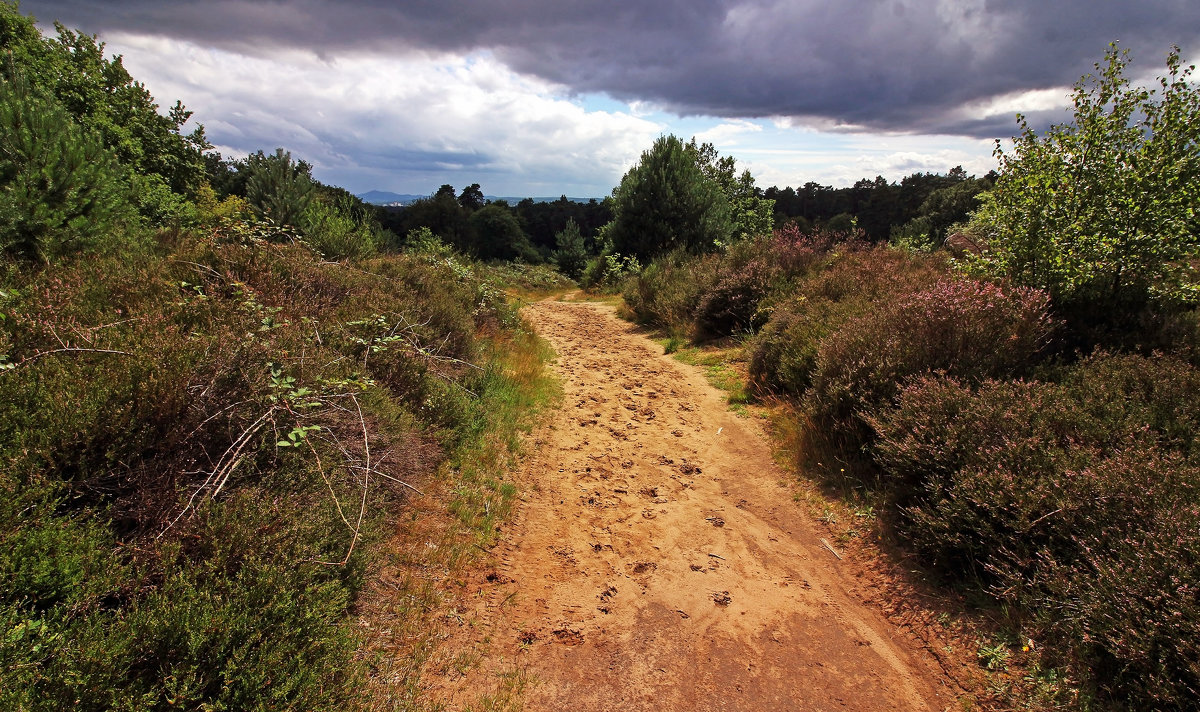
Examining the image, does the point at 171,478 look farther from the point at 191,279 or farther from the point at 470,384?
the point at 470,384

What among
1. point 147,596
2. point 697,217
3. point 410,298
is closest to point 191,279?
point 410,298

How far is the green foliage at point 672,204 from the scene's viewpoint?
21.9 m

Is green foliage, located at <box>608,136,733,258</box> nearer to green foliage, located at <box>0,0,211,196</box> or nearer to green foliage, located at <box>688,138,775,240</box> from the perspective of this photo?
green foliage, located at <box>688,138,775,240</box>

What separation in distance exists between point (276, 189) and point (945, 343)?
12.5 meters

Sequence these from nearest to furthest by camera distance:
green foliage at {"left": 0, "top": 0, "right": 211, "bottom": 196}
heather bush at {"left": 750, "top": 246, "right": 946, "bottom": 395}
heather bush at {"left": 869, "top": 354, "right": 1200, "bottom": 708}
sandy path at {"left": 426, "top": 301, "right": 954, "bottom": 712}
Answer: heather bush at {"left": 869, "top": 354, "right": 1200, "bottom": 708} → sandy path at {"left": 426, "top": 301, "right": 954, "bottom": 712} → heather bush at {"left": 750, "top": 246, "right": 946, "bottom": 395} → green foliage at {"left": 0, "top": 0, "right": 211, "bottom": 196}

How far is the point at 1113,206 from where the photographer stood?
5.17 m

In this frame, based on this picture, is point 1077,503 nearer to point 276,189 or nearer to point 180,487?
point 180,487

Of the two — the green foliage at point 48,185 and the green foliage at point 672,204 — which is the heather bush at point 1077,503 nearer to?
the green foliage at point 48,185

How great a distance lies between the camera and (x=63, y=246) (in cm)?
444

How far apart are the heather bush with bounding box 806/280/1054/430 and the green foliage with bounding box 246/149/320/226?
35.9ft

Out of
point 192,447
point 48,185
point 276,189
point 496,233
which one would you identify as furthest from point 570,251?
point 192,447

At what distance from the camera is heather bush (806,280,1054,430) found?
4727mm

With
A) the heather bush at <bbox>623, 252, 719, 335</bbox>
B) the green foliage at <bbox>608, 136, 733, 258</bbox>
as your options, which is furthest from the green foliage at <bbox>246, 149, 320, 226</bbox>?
the green foliage at <bbox>608, 136, 733, 258</bbox>

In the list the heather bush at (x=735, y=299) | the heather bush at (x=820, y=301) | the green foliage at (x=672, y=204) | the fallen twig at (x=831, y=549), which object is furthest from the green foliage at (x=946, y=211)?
the fallen twig at (x=831, y=549)
